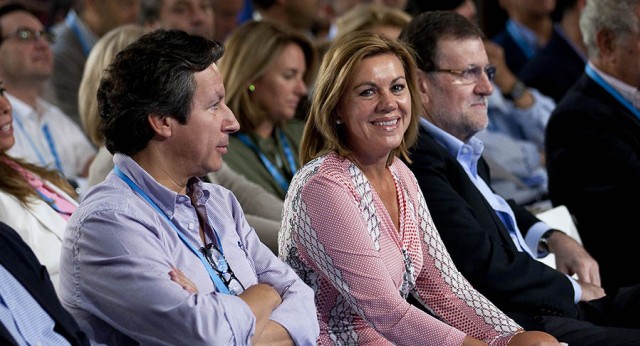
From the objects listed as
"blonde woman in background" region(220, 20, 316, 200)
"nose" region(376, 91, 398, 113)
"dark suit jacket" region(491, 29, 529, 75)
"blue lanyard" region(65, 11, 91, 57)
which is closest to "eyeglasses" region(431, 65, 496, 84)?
"nose" region(376, 91, 398, 113)

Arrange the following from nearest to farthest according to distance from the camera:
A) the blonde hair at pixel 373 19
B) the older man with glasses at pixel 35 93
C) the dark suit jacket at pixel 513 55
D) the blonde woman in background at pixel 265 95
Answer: the blonde woman in background at pixel 265 95 → the blonde hair at pixel 373 19 → the older man with glasses at pixel 35 93 → the dark suit jacket at pixel 513 55

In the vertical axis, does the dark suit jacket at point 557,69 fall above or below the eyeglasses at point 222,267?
below

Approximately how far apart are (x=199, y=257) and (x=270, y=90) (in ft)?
6.30

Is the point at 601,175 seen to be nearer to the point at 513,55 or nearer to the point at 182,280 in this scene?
the point at 182,280

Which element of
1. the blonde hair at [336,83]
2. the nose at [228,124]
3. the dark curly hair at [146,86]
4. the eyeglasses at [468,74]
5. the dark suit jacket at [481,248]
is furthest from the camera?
the eyeglasses at [468,74]

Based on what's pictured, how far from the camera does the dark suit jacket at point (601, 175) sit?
414 cm

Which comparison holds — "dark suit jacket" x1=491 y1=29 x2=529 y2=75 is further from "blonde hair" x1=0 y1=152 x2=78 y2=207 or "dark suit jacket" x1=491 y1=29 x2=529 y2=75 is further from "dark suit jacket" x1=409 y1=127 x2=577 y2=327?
"blonde hair" x1=0 y1=152 x2=78 y2=207

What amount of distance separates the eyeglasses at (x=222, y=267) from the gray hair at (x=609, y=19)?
252cm

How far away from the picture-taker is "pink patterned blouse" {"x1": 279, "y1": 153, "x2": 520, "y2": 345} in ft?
8.89

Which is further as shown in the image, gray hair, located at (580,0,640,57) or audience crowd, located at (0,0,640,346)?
gray hair, located at (580,0,640,57)

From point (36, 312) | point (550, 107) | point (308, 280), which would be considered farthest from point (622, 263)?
point (36, 312)

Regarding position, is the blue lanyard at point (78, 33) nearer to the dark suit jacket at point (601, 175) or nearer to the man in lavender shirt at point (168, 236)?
the dark suit jacket at point (601, 175)

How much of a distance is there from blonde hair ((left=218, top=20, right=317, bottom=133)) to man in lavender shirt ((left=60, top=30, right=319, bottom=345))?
159 centimetres

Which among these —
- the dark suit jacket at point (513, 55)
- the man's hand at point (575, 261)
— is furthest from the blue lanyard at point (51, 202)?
the dark suit jacket at point (513, 55)
